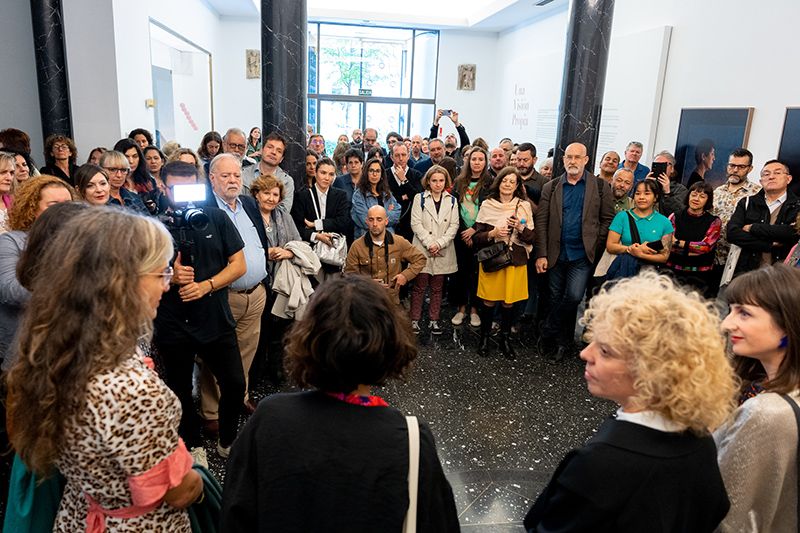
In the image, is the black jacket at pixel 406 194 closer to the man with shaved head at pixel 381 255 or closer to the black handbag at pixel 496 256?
the man with shaved head at pixel 381 255

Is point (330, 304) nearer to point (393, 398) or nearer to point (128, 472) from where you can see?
point (128, 472)

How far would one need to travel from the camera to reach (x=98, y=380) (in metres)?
1.17

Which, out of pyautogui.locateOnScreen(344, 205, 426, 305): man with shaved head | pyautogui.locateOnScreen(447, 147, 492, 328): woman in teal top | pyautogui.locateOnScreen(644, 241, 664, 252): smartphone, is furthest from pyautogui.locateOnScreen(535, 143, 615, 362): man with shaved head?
pyautogui.locateOnScreen(344, 205, 426, 305): man with shaved head

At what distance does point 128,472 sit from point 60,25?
6072 mm

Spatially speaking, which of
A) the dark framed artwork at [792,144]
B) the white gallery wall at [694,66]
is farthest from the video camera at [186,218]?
the white gallery wall at [694,66]

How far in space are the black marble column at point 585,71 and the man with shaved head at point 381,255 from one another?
2.14 metres

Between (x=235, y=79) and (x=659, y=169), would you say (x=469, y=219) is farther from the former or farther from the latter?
(x=235, y=79)

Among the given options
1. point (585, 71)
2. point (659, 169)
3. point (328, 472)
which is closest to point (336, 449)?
point (328, 472)

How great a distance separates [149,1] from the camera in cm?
686

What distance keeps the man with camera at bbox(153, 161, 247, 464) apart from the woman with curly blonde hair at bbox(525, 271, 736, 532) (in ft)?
6.17

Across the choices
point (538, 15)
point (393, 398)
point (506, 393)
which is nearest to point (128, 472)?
point (393, 398)

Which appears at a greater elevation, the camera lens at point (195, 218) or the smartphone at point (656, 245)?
the camera lens at point (195, 218)

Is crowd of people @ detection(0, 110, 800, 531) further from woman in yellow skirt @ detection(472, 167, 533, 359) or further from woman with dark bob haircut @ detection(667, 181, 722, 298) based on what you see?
woman with dark bob haircut @ detection(667, 181, 722, 298)

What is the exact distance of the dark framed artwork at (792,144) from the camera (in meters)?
4.91
